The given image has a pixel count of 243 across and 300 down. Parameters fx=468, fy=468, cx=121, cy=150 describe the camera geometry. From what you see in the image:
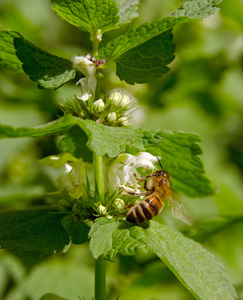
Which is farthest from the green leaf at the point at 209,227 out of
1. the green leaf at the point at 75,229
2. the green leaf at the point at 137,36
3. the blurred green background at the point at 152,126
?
the green leaf at the point at 137,36

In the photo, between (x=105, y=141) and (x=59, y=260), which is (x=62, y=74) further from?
(x=59, y=260)

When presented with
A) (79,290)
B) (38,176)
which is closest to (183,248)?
(79,290)

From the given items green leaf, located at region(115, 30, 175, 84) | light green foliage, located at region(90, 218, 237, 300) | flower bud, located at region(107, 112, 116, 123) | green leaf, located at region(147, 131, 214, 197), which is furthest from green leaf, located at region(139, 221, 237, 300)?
green leaf, located at region(115, 30, 175, 84)

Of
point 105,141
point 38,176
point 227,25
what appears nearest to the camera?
point 105,141

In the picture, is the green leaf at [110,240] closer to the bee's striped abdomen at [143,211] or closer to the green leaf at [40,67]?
the bee's striped abdomen at [143,211]

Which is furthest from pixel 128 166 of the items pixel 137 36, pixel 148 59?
pixel 137 36

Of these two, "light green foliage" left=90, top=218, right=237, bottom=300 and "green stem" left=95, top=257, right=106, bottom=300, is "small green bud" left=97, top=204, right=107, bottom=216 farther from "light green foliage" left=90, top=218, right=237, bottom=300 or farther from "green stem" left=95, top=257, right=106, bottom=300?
"green stem" left=95, top=257, right=106, bottom=300
